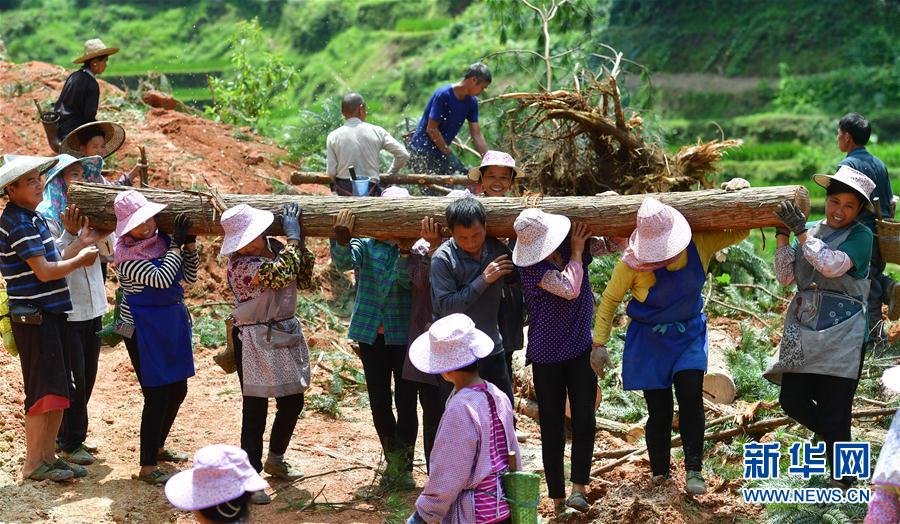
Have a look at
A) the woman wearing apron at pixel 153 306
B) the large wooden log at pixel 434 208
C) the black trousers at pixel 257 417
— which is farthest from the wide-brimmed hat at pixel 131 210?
the black trousers at pixel 257 417

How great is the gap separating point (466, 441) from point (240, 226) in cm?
211

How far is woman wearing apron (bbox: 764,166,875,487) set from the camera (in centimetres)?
530

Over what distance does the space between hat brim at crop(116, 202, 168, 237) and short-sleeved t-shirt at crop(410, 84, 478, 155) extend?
11.8ft

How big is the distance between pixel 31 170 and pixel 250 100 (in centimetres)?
999

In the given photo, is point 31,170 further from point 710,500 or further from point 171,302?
point 710,500

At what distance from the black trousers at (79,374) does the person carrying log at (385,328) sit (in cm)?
152

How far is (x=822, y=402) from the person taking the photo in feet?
17.9

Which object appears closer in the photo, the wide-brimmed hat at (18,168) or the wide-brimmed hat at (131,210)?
the wide-brimmed hat at (18,168)

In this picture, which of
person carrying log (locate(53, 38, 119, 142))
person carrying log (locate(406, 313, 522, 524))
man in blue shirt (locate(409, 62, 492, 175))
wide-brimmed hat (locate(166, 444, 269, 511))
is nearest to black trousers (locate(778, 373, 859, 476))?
person carrying log (locate(406, 313, 522, 524))

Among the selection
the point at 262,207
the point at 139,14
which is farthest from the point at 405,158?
the point at 139,14

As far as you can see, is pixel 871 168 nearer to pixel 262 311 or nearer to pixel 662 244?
pixel 662 244

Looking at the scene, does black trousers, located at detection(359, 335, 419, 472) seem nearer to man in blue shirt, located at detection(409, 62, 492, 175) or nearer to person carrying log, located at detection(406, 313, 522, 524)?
person carrying log, located at detection(406, 313, 522, 524)

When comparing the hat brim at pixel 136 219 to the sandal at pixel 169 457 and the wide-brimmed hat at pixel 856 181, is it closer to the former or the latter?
the sandal at pixel 169 457

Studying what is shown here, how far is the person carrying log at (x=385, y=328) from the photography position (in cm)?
602
